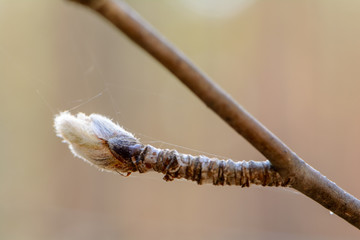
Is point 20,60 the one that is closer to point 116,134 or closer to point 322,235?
point 322,235

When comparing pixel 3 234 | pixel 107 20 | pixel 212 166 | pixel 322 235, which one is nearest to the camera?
pixel 107 20

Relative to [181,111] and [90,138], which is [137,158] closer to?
[90,138]

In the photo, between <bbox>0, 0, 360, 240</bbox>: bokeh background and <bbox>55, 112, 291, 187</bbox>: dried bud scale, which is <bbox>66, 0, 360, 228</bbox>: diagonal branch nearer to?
<bbox>55, 112, 291, 187</bbox>: dried bud scale

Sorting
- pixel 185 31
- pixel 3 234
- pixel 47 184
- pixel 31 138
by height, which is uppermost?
pixel 185 31

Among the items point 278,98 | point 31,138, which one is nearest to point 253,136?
point 278,98

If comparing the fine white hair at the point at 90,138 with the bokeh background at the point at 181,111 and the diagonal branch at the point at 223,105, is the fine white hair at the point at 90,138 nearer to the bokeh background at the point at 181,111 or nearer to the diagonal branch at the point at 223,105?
the diagonal branch at the point at 223,105

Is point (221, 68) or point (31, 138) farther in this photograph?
point (221, 68)

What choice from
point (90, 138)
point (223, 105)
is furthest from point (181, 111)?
point (223, 105)

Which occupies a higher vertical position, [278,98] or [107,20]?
[278,98]
